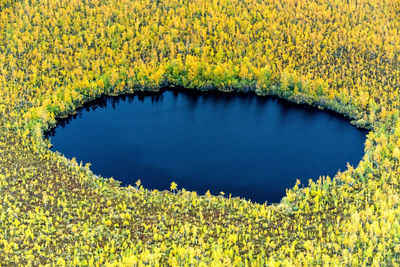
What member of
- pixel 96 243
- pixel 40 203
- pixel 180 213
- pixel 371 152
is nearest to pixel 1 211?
pixel 40 203

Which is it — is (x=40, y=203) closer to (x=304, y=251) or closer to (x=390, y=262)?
(x=304, y=251)

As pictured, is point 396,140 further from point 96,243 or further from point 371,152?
point 96,243

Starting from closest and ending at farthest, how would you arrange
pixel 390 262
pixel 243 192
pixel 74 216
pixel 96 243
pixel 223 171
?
pixel 390 262
pixel 96 243
pixel 74 216
pixel 243 192
pixel 223 171

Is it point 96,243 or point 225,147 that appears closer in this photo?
point 96,243

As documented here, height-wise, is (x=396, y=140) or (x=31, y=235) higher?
(x=396, y=140)

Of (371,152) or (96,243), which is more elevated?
(371,152)

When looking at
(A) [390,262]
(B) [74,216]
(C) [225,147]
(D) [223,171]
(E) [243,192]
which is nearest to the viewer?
(A) [390,262]

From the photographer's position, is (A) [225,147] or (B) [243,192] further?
(A) [225,147]

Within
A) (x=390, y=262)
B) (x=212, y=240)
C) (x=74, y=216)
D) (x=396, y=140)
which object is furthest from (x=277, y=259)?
(x=396, y=140)

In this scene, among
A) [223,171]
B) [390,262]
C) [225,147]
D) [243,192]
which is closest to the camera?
[390,262]
